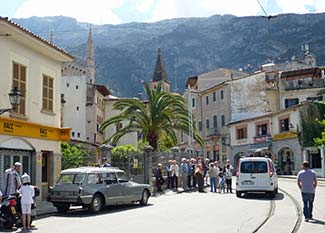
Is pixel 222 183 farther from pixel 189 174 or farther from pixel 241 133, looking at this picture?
pixel 241 133

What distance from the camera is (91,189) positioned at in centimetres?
1717

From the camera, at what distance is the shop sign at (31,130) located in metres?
18.0

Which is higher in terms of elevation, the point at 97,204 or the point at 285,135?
the point at 285,135

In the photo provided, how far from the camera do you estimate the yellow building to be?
18406 millimetres

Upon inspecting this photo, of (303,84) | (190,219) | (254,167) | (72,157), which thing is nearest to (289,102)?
(303,84)

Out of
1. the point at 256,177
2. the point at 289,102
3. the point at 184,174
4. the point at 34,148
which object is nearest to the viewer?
the point at 34,148

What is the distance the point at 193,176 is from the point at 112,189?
11.8 m

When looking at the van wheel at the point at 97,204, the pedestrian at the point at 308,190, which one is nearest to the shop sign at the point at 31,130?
the van wheel at the point at 97,204

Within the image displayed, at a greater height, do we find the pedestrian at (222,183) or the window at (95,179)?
the window at (95,179)

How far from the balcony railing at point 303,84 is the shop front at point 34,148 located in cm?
3858

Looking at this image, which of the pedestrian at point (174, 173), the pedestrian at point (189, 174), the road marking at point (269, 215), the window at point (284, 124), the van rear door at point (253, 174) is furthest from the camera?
the window at point (284, 124)

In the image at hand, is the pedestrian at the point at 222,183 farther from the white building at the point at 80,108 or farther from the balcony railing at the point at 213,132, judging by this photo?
the white building at the point at 80,108

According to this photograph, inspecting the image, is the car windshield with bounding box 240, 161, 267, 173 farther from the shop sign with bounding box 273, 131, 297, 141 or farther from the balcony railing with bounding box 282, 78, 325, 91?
the balcony railing with bounding box 282, 78, 325, 91

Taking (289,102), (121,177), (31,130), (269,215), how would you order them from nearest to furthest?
(269,215)
(121,177)
(31,130)
(289,102)
